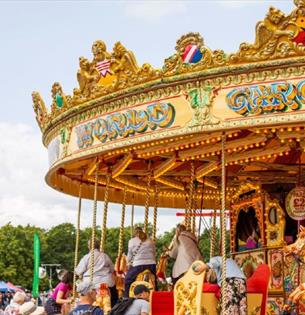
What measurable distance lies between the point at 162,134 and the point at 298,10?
7.61 feet

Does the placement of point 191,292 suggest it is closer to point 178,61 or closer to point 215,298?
point 215,298

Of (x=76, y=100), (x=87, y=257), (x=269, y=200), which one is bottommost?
(x=87, y=257)

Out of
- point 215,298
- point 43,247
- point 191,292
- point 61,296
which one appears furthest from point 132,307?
point 43,247

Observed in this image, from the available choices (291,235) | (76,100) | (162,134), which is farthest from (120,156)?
(291,235)

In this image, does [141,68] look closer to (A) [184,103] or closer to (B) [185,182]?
(A) [184,103]

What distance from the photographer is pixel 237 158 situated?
11102 mm

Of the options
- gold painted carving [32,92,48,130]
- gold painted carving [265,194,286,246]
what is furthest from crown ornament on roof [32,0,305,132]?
gold painted carving [265,194,286,246]

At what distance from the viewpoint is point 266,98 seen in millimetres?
8211

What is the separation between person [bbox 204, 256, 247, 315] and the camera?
8.41 metres

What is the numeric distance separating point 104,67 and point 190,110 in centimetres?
180

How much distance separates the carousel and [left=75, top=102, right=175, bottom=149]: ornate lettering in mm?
15

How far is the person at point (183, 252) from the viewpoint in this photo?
10.4 meters

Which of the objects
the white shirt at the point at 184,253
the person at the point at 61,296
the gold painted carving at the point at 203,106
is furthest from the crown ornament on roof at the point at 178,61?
the person at the point at 61,296

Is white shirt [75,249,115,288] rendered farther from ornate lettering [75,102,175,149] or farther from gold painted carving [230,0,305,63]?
gold painted carving [230,0,305,63]
